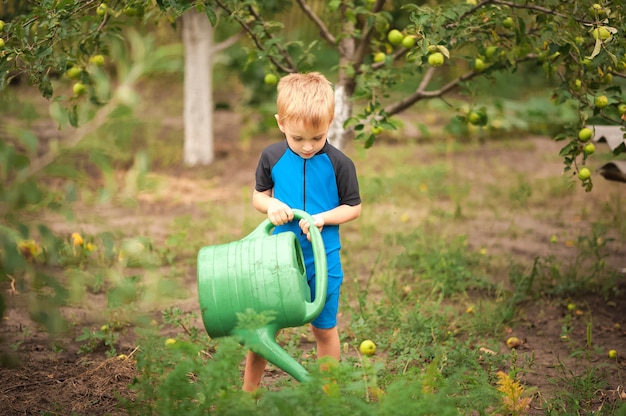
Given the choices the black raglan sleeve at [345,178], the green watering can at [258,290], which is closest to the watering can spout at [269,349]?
the green watering can at [258,290]

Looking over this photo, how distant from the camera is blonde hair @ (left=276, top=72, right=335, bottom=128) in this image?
2.11 m

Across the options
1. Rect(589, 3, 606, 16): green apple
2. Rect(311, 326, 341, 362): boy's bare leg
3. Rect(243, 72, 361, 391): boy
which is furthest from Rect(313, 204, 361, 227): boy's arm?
Rect(589, 3, 606, 16): green apple

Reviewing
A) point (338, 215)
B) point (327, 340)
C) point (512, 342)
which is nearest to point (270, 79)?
point (338, 215)

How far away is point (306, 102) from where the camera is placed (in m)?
2.11

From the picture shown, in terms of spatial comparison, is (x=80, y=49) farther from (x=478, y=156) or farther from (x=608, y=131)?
(x=478, y=156)

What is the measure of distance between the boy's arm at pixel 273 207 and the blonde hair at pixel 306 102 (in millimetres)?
276

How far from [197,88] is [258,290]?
452 cm

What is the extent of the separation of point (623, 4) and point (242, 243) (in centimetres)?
167

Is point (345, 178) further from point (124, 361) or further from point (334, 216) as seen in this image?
point (124, 361)

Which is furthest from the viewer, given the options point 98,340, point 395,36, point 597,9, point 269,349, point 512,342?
point 512,342

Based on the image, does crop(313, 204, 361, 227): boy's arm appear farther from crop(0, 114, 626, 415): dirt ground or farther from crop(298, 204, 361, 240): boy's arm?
crop(0, 114, 626, 415): dirt ground

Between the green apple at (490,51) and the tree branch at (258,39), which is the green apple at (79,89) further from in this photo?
the green apple at (490,51)

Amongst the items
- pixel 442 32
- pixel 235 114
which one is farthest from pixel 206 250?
pixel 235 114

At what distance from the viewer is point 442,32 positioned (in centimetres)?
251
